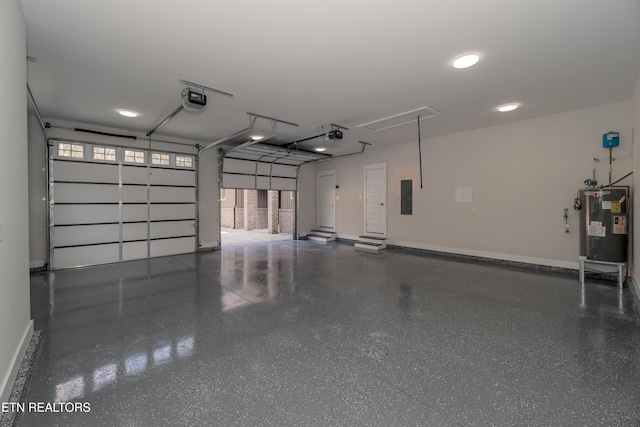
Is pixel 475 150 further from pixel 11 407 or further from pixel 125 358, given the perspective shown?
pixel 11 407

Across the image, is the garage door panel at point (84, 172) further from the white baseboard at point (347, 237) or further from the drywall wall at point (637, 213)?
the drywall wall at point (637, 213)

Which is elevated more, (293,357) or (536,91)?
(536,91)

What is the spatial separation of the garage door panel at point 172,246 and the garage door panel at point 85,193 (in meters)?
1.28

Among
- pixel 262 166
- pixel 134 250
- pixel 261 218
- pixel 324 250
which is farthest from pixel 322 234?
pixel 134 250

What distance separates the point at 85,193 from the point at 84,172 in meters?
0.42

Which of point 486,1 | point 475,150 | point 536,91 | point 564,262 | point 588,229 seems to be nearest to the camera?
point 486,1

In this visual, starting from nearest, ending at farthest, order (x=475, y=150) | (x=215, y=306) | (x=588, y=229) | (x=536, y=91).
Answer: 1. (x=215, y=306)
2. (x=536, y=91)
3. (x=588, y=229)
4. (x=475, y=150)

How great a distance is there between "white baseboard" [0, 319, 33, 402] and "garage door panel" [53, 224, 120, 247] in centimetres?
370

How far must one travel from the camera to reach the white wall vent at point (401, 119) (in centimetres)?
489

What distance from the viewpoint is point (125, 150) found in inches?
241

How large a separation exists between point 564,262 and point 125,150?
8.94 m

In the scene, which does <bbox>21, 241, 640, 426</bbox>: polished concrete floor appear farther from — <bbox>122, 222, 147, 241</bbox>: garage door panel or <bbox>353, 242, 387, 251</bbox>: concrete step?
<bbox>353, 242, 387, 251</bbox>: concrete step

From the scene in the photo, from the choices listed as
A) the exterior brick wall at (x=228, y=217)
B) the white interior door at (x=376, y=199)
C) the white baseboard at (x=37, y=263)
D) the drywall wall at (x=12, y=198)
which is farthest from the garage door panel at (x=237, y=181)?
the exterior brick wall at (x=228, y=217)

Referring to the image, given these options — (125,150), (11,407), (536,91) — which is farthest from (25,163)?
(536,91)
